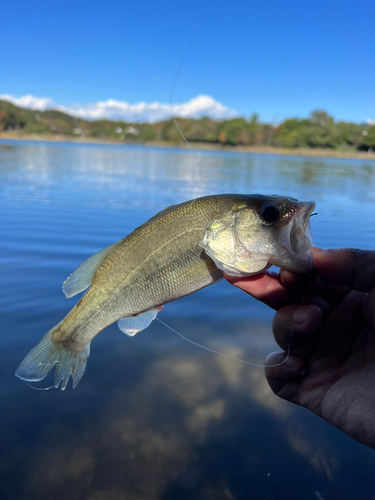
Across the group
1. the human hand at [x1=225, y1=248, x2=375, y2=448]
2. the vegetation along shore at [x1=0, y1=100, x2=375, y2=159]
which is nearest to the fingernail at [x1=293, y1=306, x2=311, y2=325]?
the human hand at [x1=225, y1=248, x2=375, y2=448]

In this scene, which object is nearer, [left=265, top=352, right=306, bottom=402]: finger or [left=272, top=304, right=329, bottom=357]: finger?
[left=272, top=304, right=329, bottom=357]: finger

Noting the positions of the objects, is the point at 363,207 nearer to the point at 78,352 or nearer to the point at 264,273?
the point at 264,273

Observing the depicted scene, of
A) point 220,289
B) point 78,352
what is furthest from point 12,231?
point 78,352

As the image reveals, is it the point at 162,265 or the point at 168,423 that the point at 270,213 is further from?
the point at 168,423

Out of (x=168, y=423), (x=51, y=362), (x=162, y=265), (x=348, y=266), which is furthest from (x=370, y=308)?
(x=51, y=362)

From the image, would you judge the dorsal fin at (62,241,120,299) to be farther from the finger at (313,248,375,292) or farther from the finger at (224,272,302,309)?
the finger at (313,248,375,292)
